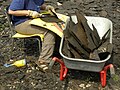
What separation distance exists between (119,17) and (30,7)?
225 centimetres

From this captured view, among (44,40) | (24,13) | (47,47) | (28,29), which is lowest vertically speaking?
(47,47)

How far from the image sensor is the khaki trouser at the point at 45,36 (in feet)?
14.8

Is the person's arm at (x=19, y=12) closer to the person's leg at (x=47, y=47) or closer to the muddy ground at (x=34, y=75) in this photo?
the person's leg at (x=47, y=47)

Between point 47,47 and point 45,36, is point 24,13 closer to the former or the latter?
point 45,36

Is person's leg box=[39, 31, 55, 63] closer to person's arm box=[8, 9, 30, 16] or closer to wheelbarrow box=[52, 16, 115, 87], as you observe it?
wheelbarrow box=[52, 16, 115, 87]

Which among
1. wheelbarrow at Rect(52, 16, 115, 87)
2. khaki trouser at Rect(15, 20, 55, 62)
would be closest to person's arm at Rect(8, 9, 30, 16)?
khaki trouser at Rect(15, 20, 55, 62)

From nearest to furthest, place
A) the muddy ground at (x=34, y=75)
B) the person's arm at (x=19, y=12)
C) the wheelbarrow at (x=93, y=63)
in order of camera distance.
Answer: the wheelbarrow at (x=93, y=63) → the muddy ground at (x=34, y=75) → the person's arm at (x=19, y=12)

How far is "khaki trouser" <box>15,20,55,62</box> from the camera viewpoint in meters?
4.50

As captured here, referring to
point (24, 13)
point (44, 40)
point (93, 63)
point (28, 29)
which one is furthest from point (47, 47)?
point (93, 63)

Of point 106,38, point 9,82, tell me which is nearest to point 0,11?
point 9,82

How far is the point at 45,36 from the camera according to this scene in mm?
4500

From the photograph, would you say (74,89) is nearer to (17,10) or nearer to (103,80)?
(103,80)

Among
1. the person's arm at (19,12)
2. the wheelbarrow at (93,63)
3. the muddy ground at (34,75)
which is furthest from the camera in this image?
the person's arm at (19,12)

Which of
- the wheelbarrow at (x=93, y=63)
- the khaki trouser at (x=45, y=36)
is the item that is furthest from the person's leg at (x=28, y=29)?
the wheelbarrow at (x=93, y=63)
